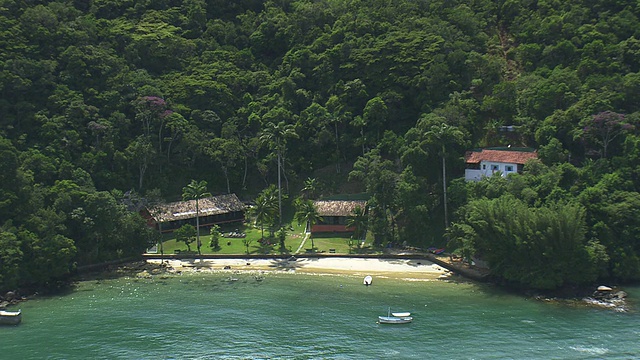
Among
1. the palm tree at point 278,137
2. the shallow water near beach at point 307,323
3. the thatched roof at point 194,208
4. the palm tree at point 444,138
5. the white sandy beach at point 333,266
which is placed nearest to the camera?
the shallow water near beach at point 307,323

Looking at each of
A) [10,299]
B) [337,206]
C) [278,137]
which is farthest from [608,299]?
[10,299]

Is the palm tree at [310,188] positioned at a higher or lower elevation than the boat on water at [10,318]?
higher

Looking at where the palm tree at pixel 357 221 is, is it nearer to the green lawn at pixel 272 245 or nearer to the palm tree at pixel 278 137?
the green lawn at pixel 272 245

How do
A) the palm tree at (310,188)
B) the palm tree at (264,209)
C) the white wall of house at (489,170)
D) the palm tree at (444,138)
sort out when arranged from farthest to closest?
the palm tree at (310,188), the white wall of house at (489,170), the palm tree at (264,209), the palm tree at (444,138)

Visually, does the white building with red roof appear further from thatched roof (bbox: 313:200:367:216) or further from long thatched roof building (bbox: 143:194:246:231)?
long thatched roof building (bbox: 143:194:246:231)

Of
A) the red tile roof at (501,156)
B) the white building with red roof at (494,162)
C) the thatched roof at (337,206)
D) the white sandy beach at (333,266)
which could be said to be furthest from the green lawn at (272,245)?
the red tile roof at (501,156)

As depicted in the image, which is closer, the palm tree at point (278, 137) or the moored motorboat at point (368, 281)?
the moored motorboat at point (368, 281)

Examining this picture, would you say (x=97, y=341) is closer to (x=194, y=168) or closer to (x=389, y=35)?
(x=194, y=168)

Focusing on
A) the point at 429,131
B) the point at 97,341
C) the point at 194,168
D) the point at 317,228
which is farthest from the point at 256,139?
the point at 97,341
